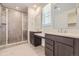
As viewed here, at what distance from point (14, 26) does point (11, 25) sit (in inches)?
6.2

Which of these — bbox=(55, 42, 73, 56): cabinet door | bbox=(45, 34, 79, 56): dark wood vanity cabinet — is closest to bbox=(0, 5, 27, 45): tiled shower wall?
bbox=(45, 34, 79, 56): dark wood vanity cabinet

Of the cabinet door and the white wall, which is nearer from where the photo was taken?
the cabinet door

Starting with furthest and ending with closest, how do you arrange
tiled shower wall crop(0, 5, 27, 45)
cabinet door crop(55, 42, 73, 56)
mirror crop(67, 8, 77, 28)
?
1. tiled shower wall crop(0, 5, 27, 45)
2. mirror crop(67, 8, 77, 28)
3. cabinet door crop(55, 42, 73, 56)

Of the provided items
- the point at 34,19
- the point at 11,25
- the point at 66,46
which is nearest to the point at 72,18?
the point at 66,46

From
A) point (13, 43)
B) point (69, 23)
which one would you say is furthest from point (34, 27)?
point (69, 23)

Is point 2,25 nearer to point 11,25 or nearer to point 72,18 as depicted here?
point 11,25

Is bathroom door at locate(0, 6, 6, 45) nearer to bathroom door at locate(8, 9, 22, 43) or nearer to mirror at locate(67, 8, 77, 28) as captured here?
bathroom door at locate(8, 9, 22, 43)

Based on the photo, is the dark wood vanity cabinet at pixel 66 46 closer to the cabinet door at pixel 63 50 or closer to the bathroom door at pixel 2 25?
the cabinet door at pixel 63 50

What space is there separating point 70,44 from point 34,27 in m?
3.72

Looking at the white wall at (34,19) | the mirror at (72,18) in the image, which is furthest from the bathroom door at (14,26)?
the mirror at (72,18)

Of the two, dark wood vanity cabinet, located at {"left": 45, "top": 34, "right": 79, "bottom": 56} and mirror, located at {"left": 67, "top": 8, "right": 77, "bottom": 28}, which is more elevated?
mirror, located at {"left": 67, "top": 8, "right": 77, "bottom": 28}

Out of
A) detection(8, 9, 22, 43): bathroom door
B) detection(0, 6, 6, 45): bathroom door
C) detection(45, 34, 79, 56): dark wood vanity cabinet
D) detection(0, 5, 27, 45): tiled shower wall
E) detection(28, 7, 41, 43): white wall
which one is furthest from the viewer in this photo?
detection(28, 7, 41, 43): white wall

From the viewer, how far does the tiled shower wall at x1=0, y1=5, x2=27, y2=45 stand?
427cm

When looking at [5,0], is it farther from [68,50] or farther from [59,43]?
[68,50]
